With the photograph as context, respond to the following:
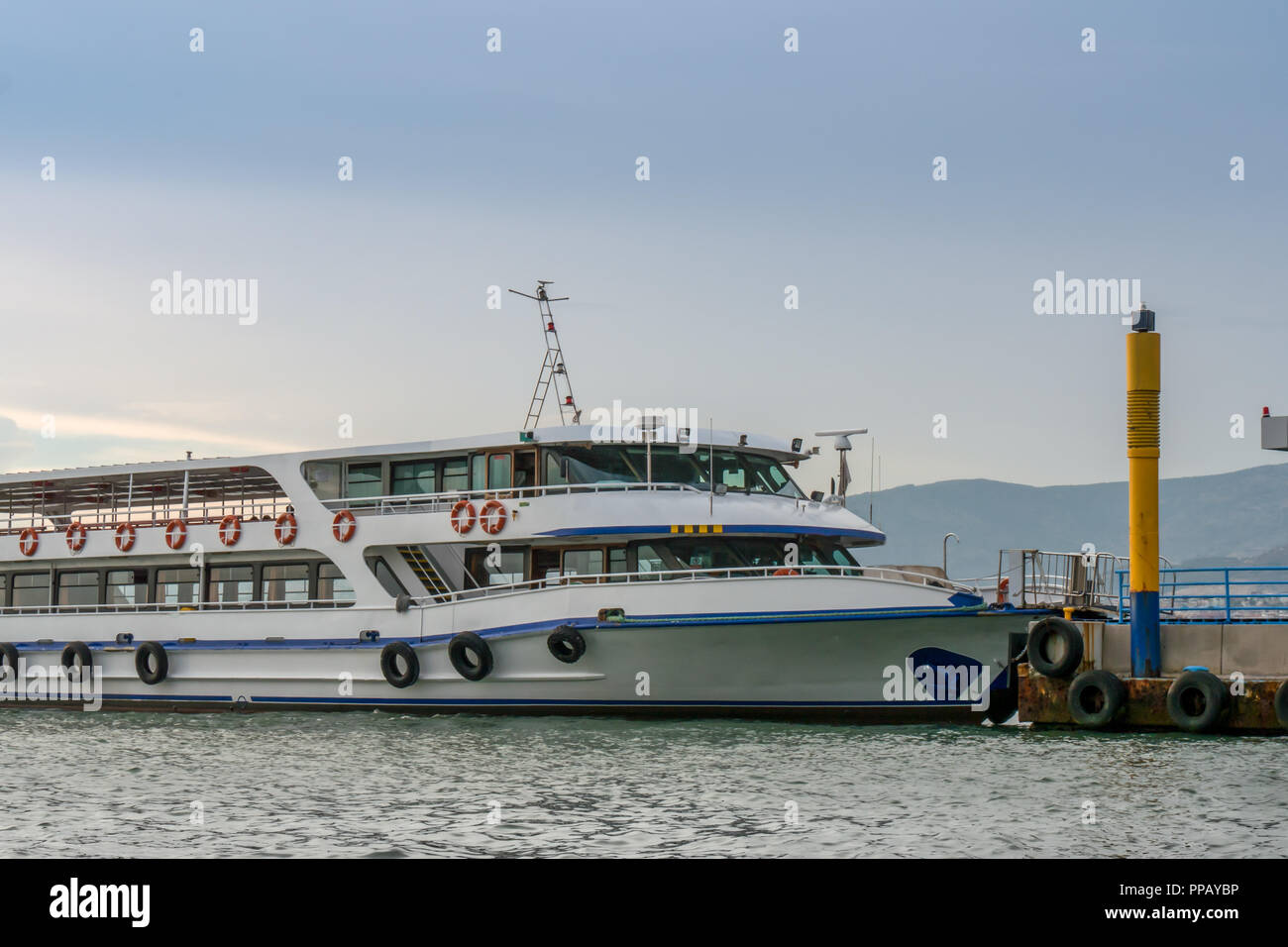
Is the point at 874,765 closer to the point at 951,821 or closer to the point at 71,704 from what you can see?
the point at 951,821

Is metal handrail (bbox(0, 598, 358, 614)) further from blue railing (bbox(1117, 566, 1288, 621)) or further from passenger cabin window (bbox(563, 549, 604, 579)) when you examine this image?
blue railing (bbox(1117, 566, 1288, 621))

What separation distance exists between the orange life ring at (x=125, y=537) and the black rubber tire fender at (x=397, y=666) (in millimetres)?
7589

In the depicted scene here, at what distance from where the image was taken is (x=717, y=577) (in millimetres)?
21875

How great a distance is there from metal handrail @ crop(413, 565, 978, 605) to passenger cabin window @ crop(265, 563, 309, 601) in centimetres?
322

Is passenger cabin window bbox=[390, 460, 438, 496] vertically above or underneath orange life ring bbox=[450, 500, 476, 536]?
above

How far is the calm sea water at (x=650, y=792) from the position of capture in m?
12.7

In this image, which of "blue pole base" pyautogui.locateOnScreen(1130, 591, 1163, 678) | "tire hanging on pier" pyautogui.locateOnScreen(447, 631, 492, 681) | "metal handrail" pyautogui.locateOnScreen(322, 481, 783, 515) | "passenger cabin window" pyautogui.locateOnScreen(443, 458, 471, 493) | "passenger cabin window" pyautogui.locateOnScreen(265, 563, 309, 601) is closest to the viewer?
"blue pole base" pyautogui.locateOnScreen(1130, 591, 1163, 678)

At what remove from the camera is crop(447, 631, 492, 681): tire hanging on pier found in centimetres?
2256

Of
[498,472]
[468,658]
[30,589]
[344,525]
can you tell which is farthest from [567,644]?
[30,589]

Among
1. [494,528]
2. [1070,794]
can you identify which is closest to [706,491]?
[494,528]

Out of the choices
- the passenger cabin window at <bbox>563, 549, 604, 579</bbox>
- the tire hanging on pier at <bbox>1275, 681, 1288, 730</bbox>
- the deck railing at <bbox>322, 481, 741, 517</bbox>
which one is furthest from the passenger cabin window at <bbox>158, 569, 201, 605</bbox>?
the tire hanging on pier at <bbox>1275, 681, 1288, 730</bbox>

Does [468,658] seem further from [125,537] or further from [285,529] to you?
[125,537]

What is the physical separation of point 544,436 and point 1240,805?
515 inches

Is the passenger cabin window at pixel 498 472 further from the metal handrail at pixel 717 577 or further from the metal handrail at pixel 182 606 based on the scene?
the metal handrail at pixel 182 606
